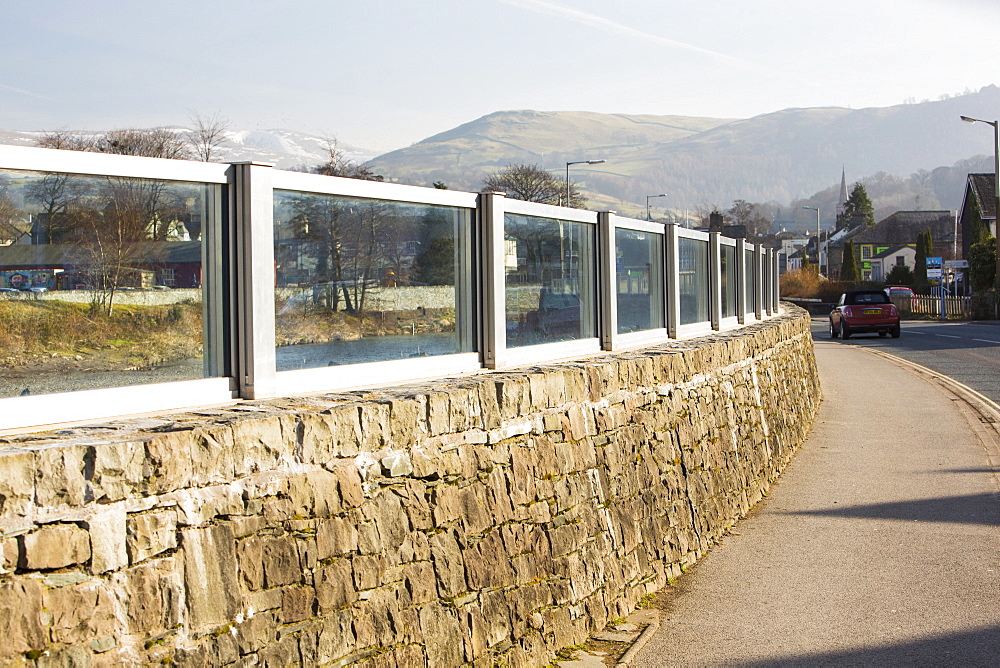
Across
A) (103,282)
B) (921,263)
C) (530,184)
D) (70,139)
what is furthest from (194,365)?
(921,263)

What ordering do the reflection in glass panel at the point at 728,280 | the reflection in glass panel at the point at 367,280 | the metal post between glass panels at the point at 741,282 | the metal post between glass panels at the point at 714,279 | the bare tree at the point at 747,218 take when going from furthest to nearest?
the bare tree at the point at 747,218 < the metal post between glass panels at the point at 741,282 < the reflection in glass panel at the point at 728,280 < the metal post between glass panels at the point at 714,279 < the reflection in glass panel at the point at 367,280

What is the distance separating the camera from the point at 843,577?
7.38 meters

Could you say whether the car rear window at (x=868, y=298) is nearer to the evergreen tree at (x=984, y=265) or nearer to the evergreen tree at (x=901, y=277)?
the evergreen tree at (x=984, y=265)

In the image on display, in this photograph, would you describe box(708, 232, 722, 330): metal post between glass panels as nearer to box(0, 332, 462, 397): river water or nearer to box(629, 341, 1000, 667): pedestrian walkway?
box(629, 341, 1000, 667): pedestrian walkway

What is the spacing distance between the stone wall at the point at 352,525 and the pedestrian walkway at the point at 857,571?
55cm

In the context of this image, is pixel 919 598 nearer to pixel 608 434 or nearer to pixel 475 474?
pixel 608 434

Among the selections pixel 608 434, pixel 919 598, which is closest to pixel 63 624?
pixel 608 434

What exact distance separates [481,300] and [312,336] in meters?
1.49

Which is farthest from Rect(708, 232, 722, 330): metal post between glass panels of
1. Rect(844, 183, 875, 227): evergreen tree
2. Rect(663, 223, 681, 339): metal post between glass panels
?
Rect(844, 183, 875, 227): evergreen tree

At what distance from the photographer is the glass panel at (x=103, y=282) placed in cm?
361

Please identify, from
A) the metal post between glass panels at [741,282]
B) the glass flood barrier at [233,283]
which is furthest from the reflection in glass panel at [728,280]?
the glass flood barrier at [233,283]

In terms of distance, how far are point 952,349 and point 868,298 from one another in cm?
693

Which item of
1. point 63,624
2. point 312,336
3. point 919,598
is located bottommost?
point 919,598

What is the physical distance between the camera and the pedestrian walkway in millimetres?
5906
